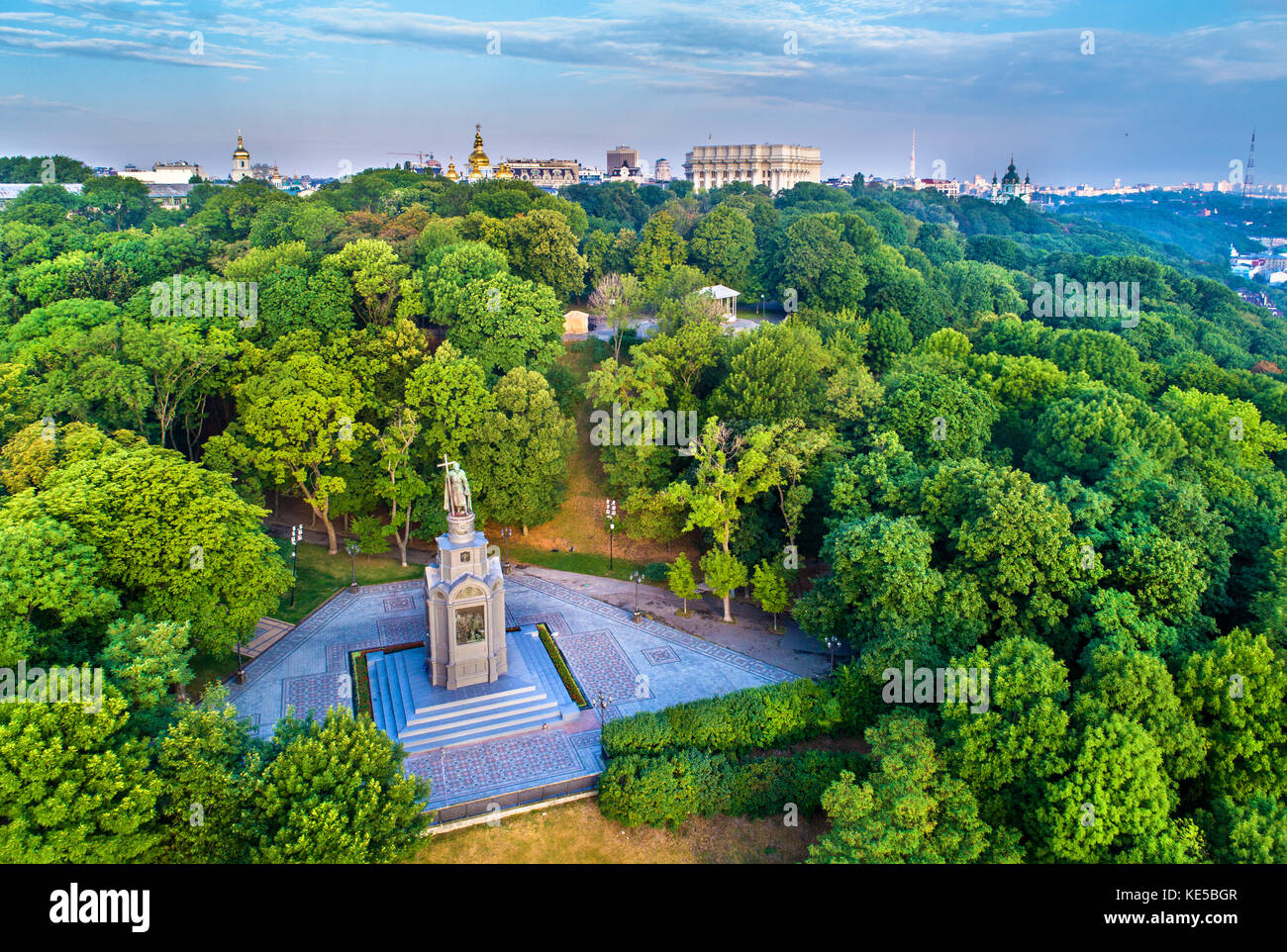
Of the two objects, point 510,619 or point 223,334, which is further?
point 223,334

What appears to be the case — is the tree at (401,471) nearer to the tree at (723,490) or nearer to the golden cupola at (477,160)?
the tree at (723,490)

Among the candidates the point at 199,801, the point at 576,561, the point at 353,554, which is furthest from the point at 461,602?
the point at 353,554

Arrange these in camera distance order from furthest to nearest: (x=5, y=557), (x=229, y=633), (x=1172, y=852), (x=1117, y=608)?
1. (x=229, y=633)
2. (x=1117, y=608)
3. (x=5, y=557)
4. (x=1172, y=852)

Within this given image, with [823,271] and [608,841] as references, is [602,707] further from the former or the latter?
[823,271]

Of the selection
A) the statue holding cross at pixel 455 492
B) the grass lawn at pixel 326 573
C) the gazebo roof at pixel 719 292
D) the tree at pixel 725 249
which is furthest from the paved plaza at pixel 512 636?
the tree at pixel 725 249

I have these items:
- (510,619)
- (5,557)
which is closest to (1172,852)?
(510,619)

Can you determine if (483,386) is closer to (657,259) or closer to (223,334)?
(223,334)

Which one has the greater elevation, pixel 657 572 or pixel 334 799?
pixel 657 572
